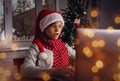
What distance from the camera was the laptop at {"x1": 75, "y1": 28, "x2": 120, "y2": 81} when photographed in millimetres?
1046

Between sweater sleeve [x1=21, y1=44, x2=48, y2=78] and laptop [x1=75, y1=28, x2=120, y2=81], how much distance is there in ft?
1.15

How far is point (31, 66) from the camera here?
1492 mm

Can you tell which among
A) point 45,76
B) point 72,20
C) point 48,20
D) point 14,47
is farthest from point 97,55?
point 14,47

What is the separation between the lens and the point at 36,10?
20.2 feet

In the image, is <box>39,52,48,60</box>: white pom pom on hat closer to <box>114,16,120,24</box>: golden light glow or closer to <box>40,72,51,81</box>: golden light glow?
<box>40,72,51,81</box>: golden light glow

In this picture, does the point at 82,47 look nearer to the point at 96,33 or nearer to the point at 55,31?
the point at 96,33

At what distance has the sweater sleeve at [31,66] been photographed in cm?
142

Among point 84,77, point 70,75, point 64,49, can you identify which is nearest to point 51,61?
point 64,49

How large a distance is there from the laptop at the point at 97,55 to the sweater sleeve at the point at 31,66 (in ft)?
1.15

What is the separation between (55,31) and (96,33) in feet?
1.91

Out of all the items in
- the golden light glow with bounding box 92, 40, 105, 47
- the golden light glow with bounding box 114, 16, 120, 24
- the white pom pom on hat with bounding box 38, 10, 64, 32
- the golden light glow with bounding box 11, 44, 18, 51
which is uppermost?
the white pom pom on hat with bounding box 38, 10, 64, 32

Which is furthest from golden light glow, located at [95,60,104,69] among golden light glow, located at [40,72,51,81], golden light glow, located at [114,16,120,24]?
golden light glow, located at [114,16,120,24]

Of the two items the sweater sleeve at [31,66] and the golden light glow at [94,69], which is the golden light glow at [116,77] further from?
the sweater sleeve at [31,66]

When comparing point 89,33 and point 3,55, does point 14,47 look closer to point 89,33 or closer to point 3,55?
point 3,55
